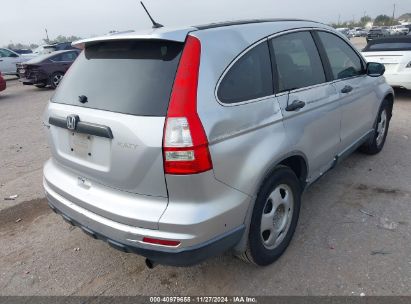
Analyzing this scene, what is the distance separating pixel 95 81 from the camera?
8.66ft

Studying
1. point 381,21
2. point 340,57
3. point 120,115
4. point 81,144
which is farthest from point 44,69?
point 381,21

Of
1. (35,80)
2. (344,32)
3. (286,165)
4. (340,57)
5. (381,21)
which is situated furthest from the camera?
(381,21)

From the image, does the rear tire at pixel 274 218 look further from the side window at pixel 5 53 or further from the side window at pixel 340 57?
the side window at pixel 5 53

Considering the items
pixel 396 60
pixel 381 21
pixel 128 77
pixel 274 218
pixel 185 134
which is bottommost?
pixel 381 21

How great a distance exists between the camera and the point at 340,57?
388 cm

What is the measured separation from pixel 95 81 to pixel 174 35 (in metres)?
0.73

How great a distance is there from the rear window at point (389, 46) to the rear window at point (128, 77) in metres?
8.19

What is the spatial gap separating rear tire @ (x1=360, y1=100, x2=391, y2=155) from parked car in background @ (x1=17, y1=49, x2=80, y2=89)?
474 inches

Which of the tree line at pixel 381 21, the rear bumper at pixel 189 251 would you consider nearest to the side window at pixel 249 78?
the rear bumper at pixel 189 251

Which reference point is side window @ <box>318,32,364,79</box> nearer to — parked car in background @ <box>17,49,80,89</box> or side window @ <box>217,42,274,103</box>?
side window @ <box>217,42,274,103</box>

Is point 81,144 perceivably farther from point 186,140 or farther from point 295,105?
point 295,105

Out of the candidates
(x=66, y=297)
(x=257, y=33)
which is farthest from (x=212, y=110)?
(x=66, y=297)

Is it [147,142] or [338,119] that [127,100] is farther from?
[338,119]

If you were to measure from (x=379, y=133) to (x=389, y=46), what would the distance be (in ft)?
16.5
